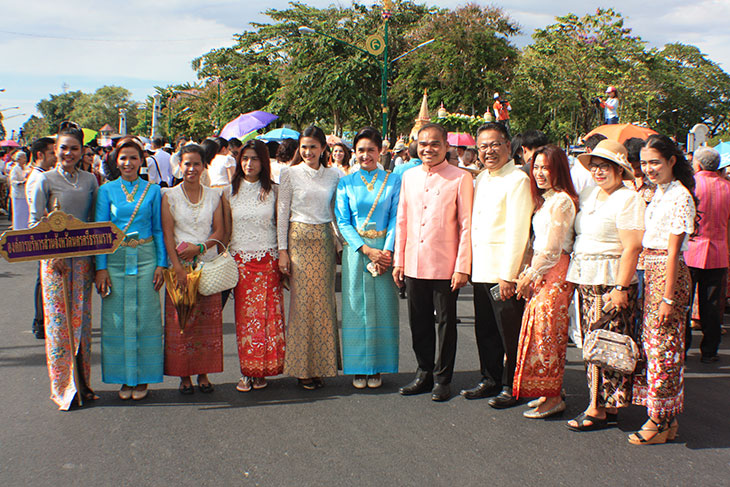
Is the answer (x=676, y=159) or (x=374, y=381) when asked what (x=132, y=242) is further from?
(x=676, y=159)

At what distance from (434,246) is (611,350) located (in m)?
1.34

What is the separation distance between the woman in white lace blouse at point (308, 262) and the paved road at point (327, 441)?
25cm

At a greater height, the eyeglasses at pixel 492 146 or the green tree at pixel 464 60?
the green tree at pixel 464 60

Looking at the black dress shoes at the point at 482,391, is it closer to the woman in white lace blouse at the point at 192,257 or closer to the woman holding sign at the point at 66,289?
the woman in white lace blouse at the point at 192,257

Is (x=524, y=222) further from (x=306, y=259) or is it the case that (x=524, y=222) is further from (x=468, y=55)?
(x=468, y=55)

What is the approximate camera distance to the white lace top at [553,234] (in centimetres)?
373

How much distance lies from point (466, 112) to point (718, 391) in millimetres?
24726

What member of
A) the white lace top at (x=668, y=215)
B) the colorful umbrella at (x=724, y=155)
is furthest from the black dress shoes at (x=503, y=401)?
the colorful umbrella at (x=724, y=155)

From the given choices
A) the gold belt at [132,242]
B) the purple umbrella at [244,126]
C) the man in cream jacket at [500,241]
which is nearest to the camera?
the man in cream jacket at [500,241]

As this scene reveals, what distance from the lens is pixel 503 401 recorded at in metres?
4.05

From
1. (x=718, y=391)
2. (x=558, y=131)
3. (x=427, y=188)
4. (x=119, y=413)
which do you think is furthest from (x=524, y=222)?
(x=558, y=131)

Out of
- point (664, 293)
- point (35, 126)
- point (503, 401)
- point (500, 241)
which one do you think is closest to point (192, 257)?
point (500, 241)

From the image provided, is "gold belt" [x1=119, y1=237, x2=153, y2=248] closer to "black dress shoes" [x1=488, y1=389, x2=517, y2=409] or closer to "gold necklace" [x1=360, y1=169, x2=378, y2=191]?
"gold necklace" [x1=360, y1=169, x2=378, y2=191]

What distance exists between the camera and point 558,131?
1406 inches
